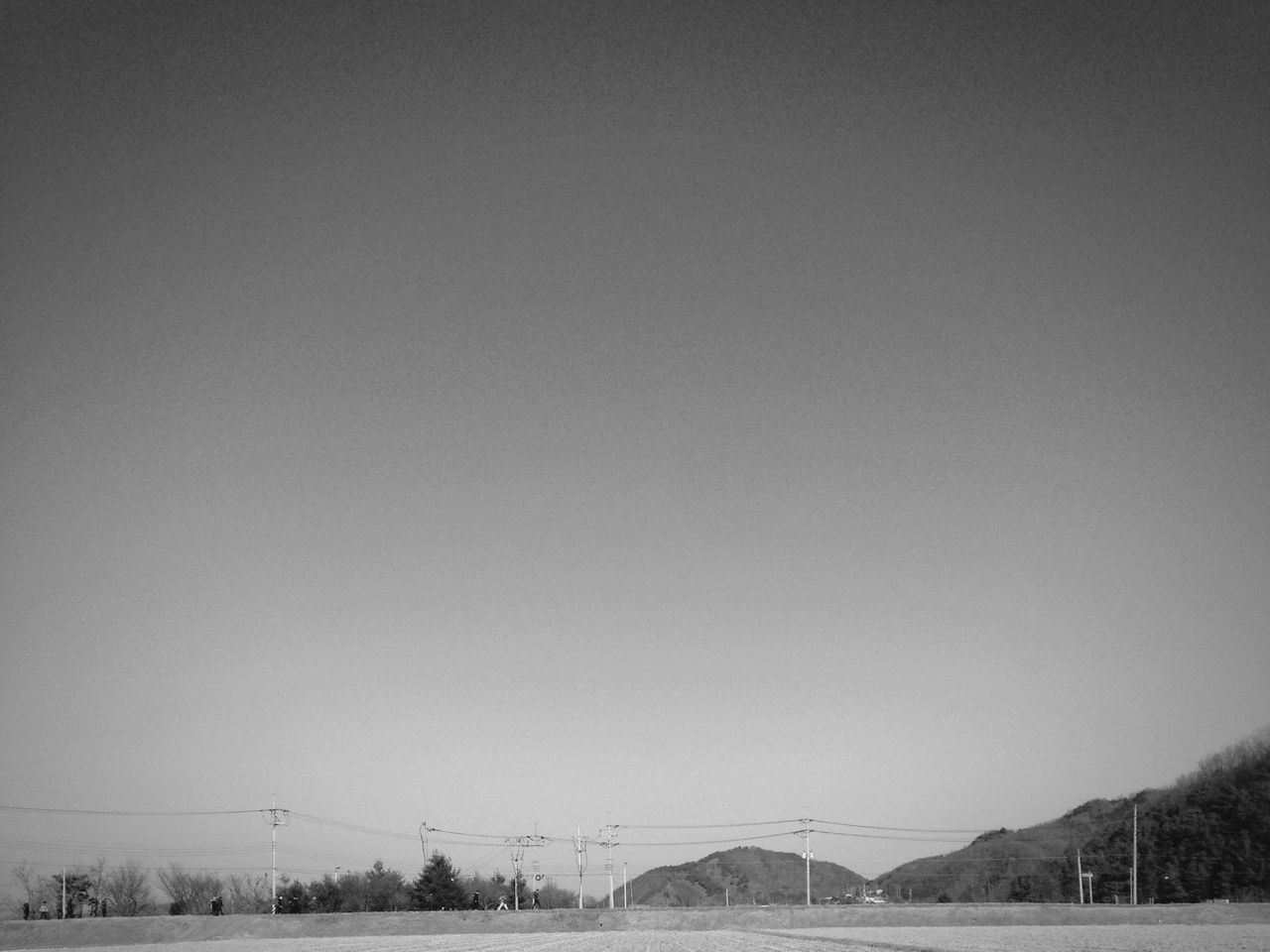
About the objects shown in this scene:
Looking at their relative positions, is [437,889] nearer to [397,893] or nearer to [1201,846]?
[397,893]

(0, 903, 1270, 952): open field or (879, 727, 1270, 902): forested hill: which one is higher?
(0, 903, 1270, 952): open field

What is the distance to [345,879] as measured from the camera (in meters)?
140

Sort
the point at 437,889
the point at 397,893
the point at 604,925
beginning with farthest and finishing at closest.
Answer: the point at 397,893 → the point at 437,889 → the point at 604,925

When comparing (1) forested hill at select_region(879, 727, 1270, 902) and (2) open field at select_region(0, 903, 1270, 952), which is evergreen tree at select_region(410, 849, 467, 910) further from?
(1) forested hill at select_region(879, 727, 1270, 902)

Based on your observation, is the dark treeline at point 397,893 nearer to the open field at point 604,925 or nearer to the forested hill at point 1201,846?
the open field at point 604,925

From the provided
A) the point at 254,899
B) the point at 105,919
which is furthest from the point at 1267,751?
the point at 105,919

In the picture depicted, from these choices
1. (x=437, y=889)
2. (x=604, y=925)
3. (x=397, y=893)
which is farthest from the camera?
(x=397, y=893)

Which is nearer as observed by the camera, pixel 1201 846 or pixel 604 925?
pixel 604 925

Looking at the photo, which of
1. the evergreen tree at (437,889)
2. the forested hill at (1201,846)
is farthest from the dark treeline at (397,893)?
the forested hill at (1201,846)

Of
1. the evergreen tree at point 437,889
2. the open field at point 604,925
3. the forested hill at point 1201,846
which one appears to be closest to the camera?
the open field at point 604,925

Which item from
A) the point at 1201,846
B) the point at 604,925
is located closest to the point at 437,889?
the point at 604,925

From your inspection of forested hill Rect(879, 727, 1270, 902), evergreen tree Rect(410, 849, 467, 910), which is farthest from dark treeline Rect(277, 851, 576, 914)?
forested hill Rect(879, 727, 1270, 902)

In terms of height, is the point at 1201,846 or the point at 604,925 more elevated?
the point at 604,925

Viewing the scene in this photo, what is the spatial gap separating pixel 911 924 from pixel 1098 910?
11999 millimetres
